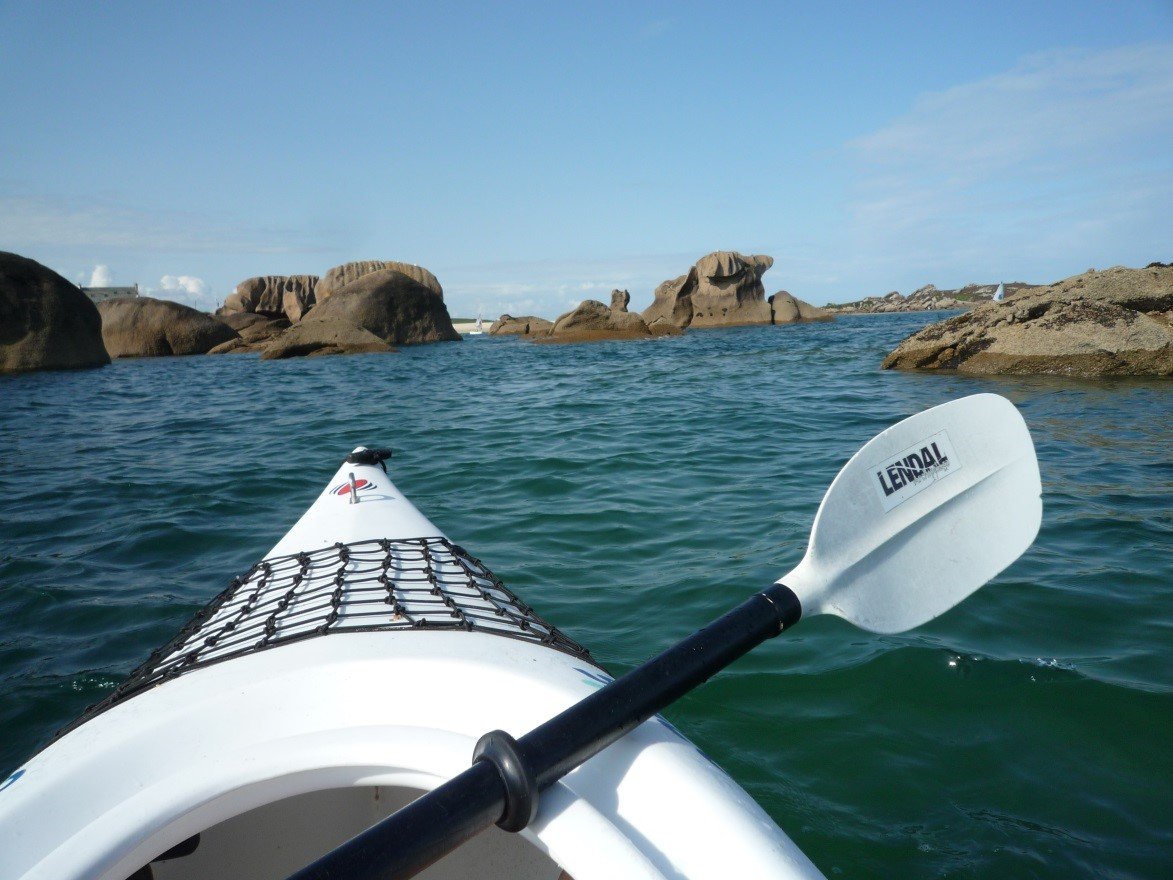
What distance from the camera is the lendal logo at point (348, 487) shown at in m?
3.14

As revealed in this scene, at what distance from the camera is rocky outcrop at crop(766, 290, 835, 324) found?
129ft

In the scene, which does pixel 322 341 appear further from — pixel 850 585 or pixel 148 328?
pixel 850 585

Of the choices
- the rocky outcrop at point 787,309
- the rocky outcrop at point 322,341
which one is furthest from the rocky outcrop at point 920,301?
the rocky outcrop at point 322,341

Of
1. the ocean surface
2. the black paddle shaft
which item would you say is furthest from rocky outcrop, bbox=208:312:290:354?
the black paddle shaft

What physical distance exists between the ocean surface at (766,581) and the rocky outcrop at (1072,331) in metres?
0.55

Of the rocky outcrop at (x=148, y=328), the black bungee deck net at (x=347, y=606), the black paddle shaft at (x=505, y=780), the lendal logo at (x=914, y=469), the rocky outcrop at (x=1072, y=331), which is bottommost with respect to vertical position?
the black bungee deck net at (x=347, y=606)

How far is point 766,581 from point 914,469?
4.35 feet

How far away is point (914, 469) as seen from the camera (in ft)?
6.65

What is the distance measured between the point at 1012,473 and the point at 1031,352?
7.31m

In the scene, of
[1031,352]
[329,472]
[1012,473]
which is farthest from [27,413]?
[1031,352]

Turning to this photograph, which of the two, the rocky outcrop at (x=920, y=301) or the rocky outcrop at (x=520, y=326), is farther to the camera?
the rocky outcrop at (x=920, y=301)

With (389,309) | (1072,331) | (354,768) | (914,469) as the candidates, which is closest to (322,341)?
(389,309)

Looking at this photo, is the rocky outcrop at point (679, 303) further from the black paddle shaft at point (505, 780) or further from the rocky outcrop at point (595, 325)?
the black paddle shaft at point (505, 780)

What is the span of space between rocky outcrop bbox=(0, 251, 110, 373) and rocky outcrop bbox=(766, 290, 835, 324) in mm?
31412
